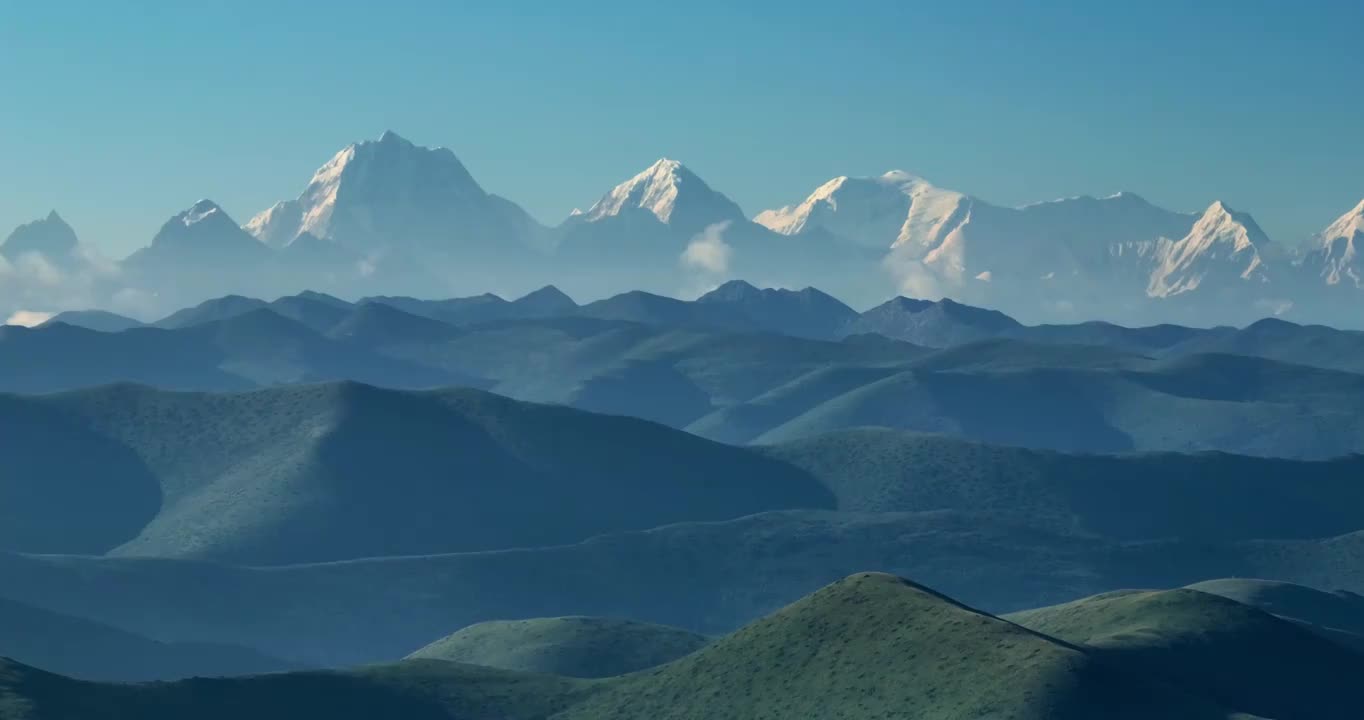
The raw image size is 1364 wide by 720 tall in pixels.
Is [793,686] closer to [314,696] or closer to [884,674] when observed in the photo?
[884,674]

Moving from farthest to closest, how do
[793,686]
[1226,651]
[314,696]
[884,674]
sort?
[1226,651] → [314,696] → [793,686] → [884,674]

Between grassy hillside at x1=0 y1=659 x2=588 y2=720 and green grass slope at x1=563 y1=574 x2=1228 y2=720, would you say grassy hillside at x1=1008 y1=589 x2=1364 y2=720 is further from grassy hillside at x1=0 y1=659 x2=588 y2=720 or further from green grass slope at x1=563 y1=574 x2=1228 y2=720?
grassy hillside at x1=0 y1=659 x2=588 y2=720

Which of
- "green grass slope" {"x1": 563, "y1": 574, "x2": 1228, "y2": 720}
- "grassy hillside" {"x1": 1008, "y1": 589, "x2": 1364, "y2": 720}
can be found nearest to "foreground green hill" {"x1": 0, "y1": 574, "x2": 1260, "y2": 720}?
"green grass slope" {"x1": 563, "y1": 574, "x2": 1228, "y2": 720}

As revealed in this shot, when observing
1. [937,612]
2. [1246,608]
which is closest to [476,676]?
[937,612]

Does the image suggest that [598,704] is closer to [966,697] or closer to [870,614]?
[870,614]

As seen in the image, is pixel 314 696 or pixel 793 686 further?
pixel 314 696

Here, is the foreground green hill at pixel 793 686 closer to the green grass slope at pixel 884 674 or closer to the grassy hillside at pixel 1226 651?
the green grass slope at pixel 884 674

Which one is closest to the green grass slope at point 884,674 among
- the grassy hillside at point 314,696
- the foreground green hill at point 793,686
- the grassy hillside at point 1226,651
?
the foreground green hill at point 793,686

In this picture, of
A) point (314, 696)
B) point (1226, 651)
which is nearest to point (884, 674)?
point (1226, 651)
